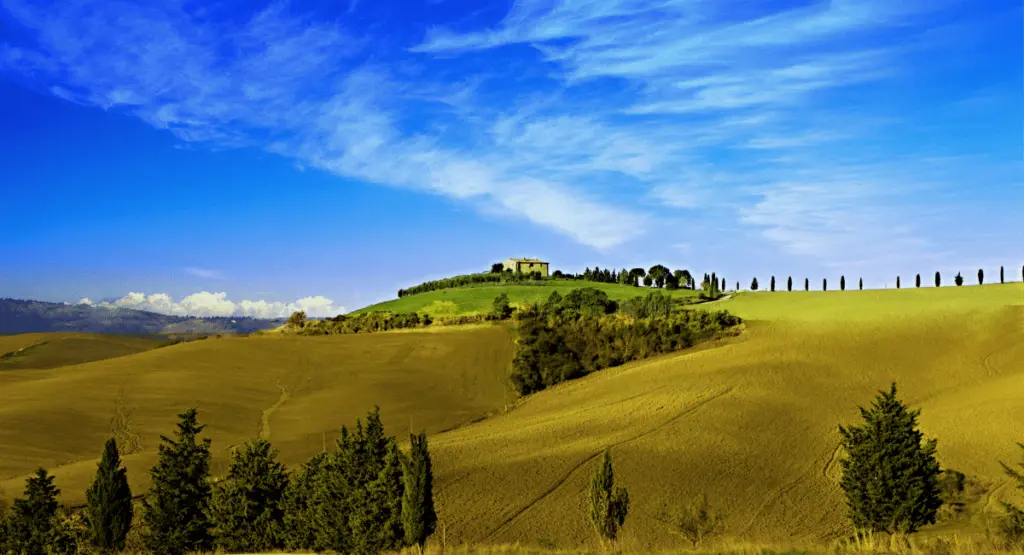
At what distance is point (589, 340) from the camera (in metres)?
89.4

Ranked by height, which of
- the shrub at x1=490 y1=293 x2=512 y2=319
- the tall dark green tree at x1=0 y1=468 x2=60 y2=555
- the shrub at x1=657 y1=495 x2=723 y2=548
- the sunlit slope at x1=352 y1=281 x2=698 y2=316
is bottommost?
the tall dark green tree at x1=0 y1=468 x2=60 y2=555

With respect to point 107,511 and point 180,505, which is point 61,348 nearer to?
point 107,511

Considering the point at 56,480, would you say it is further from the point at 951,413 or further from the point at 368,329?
the point at 368,329

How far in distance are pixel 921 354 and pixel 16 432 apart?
73050 millimetres

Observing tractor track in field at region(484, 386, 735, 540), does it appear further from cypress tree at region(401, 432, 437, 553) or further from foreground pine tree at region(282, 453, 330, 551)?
cypress tree at region(401, 432, 437, 553)

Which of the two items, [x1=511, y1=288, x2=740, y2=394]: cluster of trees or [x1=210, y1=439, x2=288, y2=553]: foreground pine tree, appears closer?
[x1=210, y1=439, x2=288, y2=553]: foreground pine tree

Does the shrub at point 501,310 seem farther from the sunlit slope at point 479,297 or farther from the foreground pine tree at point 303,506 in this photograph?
the foreground pine tree at point 303,506

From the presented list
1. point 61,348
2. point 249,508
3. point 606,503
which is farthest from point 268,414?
point 61,348

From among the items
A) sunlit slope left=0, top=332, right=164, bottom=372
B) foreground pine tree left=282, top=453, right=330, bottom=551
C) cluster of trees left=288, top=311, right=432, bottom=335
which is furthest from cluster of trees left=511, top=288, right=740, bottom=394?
sunlit slope left=0, top=332, right=164, bottom=372

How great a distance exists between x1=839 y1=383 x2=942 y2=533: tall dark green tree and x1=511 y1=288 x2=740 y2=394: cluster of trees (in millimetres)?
50817

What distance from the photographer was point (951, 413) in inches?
2216

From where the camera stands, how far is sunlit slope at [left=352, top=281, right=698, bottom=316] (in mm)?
137250

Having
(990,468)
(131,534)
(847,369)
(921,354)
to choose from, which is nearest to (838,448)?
(990,468)

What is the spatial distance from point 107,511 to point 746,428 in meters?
38.0
